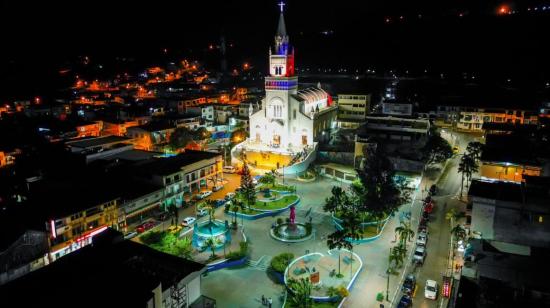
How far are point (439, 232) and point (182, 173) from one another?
956 inches

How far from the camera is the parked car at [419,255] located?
2811 cm

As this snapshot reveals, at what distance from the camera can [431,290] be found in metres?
24.4

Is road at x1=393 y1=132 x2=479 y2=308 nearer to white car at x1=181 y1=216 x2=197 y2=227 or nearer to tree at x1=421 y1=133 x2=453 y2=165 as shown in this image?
tree at x1=421 y1=133 x2=453 y2=165

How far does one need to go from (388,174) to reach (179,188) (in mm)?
20350

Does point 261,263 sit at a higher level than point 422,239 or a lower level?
lower

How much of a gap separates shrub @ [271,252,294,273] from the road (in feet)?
24.9

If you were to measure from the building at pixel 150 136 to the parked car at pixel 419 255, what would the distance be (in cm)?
3876

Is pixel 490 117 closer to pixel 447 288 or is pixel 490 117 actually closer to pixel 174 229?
pixel 447 288

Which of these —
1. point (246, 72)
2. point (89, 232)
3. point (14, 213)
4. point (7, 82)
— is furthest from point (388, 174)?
point (7, 82)

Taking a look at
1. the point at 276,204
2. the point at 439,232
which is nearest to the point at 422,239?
the point at 439,232

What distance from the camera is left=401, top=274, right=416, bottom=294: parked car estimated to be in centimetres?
2456

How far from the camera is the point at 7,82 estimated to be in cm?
10194

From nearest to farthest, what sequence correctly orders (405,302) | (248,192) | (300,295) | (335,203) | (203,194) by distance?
(300,295), (405,302), (335,203), (248,192), (203,194)

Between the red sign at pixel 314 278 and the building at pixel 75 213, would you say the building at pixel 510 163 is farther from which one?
the building at pixel 75 213
